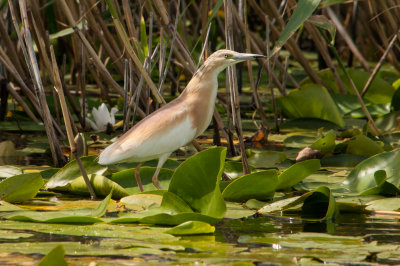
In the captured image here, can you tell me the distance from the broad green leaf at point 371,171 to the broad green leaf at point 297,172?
0.24 metres

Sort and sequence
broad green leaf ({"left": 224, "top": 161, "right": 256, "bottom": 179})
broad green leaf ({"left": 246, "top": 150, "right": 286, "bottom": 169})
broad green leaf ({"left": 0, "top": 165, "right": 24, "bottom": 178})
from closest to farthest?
broad green leaf ({"left": 0, "top": 165, "right": 24, "bottom": 178}) → broad green leaf ({"left": 224, "top": 161, "right": 256, "bottom": 179}) → broad green leaf ({"left": 246, "top": 150, "right": 286, "bottom": 169})

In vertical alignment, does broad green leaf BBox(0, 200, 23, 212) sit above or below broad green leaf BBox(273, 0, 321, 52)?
below

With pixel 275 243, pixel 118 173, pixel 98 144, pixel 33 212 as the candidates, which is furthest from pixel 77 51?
pixel 275 243

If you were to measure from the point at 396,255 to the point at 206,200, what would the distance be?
801 millimetres

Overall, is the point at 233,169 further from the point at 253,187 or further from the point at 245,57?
the point at 245,57

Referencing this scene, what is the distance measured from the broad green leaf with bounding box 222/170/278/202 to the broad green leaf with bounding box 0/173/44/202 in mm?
824

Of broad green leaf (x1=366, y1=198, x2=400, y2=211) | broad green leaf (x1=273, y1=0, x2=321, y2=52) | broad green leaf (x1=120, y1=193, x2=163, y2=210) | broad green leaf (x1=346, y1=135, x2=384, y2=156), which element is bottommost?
broad green leaf (x1=366, y1=198, x2=400, y2=211)

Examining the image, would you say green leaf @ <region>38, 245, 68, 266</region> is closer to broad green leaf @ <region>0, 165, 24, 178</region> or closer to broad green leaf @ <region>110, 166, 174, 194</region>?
broad green leaf @ <region>110, 166, 174, 194</region>

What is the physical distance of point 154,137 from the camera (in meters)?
3.22

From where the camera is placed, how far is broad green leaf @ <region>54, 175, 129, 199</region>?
321cm

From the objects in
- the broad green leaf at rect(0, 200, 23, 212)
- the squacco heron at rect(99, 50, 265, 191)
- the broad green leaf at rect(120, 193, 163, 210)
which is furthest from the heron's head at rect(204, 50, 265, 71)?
the broad green leaf at rect(0, 200, 23, 212)

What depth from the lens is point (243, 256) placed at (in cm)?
227

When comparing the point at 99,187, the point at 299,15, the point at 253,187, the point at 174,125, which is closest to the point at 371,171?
the point at 253,187

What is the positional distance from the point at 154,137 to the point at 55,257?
136cm
